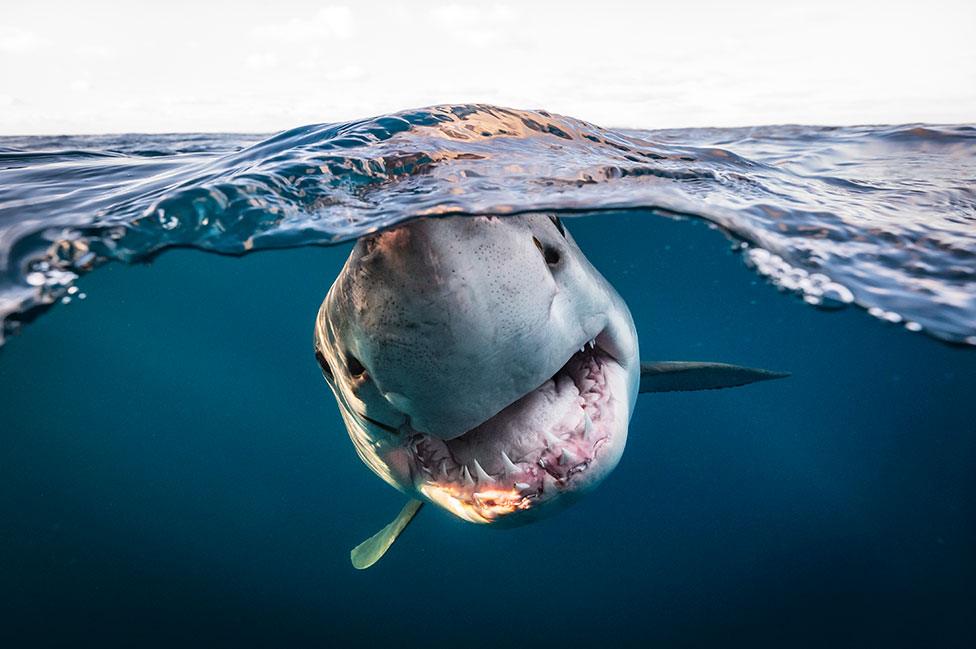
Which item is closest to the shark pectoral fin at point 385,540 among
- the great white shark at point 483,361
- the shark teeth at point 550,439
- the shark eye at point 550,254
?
the great white shark at point 483,361

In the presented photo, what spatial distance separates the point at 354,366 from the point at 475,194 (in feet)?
4.31

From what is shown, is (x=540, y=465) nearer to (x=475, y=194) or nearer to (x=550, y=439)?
(x=550, y=439)

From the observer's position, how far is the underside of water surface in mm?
3529

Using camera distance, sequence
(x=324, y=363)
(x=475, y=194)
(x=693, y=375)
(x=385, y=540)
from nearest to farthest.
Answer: (x=324, y=363), (x=475, y=194), (x=693, y=375), (x=385, y=540)

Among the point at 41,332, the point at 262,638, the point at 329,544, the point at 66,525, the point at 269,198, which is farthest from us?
the point at 66,525

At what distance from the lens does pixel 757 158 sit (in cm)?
580

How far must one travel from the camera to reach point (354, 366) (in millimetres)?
1786

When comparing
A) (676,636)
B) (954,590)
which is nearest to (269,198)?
(676,636)

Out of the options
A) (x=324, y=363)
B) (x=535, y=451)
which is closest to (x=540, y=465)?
(x=535, y=451)

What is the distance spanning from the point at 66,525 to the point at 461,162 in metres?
28.3

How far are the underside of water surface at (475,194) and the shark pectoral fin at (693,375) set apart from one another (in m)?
0.85

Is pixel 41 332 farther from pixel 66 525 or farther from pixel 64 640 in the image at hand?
pixel 66 525

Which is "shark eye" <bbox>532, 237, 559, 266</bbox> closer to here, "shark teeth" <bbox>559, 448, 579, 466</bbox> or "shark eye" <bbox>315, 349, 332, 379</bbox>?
"shark teeth" <bbox>559, 448, 579, 466</bbox>

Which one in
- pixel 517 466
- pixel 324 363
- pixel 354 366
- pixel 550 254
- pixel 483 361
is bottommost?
pixel 517 466
